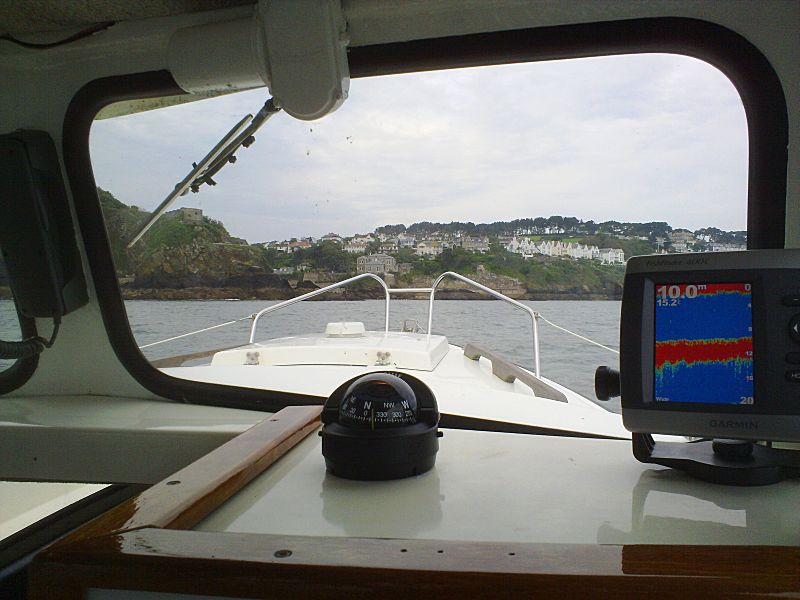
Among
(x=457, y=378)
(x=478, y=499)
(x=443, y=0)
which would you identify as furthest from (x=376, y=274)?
(x=478, y=499)

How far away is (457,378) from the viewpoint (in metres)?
1.96

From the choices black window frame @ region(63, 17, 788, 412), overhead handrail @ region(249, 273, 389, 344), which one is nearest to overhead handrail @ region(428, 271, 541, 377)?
overhead handrail @ region(249, 273, 389, 344)

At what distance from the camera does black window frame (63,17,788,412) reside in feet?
4.28

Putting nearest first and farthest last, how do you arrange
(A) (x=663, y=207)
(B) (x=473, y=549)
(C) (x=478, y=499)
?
1. (B) (x=473, y=549)
2. (C) (x=478, y=499)
3. (A) (x=663, y=207)

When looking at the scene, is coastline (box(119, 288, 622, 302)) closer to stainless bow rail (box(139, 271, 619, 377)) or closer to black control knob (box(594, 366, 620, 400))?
stainless bow rail (box(139, 271, 619, 377))

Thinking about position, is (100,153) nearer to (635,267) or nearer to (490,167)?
(490,167)

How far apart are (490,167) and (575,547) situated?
3.86 feet

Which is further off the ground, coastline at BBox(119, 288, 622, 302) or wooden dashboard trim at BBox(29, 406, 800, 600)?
coastline at BBox(119, 288, 622, 302)

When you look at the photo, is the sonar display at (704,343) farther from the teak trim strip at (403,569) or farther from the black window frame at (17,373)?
the black window frame at (17,373)

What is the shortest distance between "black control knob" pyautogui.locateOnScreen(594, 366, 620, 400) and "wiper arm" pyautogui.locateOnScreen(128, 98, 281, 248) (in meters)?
1.13

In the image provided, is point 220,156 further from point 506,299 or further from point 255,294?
point 506,299

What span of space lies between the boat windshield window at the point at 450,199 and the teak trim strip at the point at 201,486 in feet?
2.22

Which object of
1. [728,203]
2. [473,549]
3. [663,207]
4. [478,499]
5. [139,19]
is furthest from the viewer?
[139,19]

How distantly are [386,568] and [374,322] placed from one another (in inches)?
61.6
